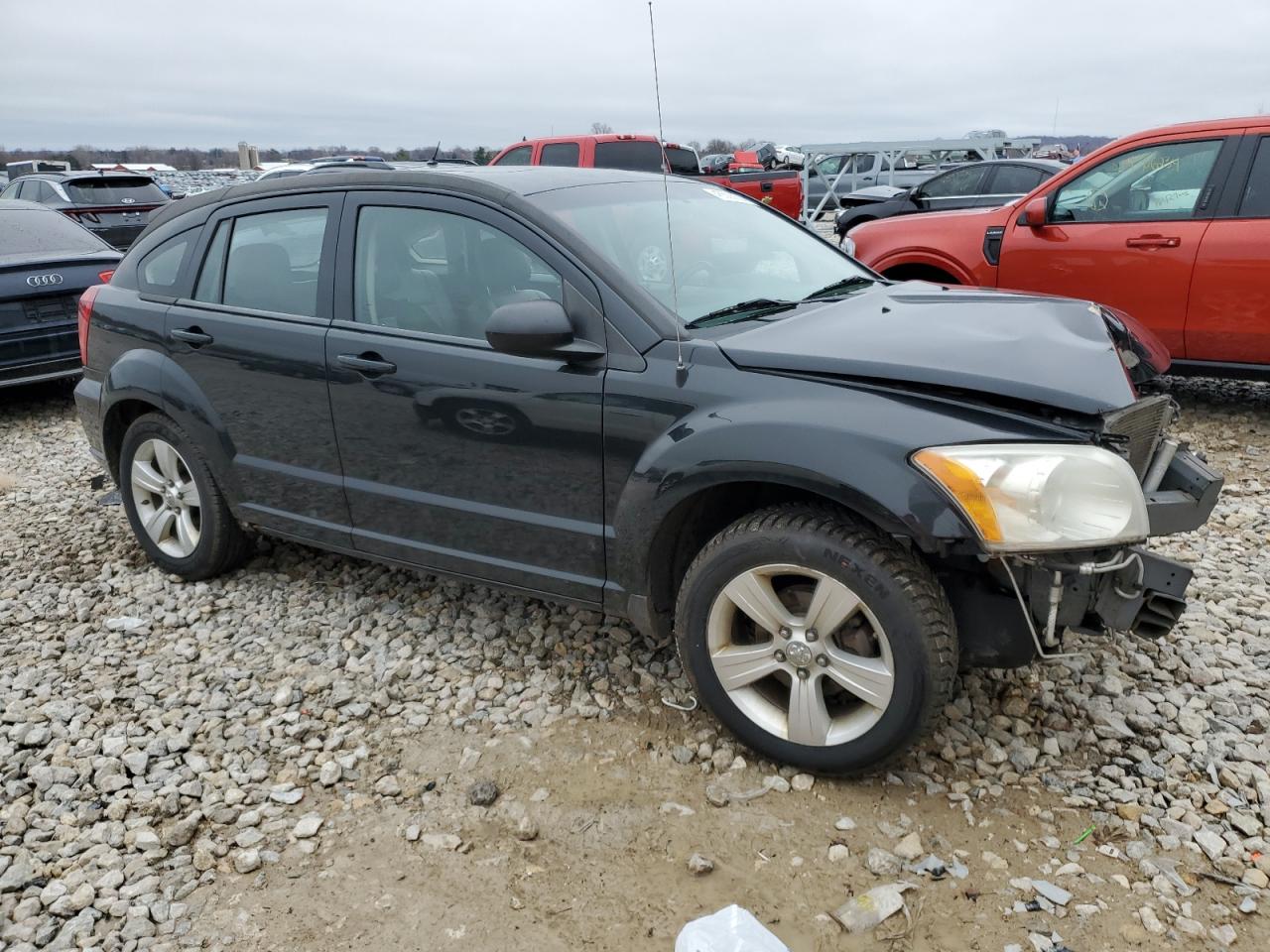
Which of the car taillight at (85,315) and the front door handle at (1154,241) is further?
the front door handle at (1154,241)

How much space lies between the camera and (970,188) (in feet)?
39.9

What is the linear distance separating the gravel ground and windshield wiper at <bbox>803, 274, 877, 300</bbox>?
146 cm

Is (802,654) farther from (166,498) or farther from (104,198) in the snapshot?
(104,198)

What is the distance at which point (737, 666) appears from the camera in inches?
113

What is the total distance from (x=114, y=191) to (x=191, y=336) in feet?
39.9

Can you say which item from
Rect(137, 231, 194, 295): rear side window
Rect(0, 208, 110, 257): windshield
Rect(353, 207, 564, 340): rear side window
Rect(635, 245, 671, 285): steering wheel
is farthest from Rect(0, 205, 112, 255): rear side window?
Rect(635, 245, 671, 285): steering wheel

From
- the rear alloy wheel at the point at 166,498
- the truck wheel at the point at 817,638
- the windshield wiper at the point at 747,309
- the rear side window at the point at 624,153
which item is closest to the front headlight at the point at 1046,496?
the truck wheel at the point at 817,638

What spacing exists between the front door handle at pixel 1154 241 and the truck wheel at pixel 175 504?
537 cm

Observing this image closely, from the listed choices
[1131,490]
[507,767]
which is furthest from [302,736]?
[1131,490]

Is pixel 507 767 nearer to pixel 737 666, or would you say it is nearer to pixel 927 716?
pixel 737 666

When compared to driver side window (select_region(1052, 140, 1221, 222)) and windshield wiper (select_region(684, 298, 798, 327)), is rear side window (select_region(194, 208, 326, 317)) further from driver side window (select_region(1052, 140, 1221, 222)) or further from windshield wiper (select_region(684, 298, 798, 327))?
driver side window (select_region(1052, 140, 1221, 222))

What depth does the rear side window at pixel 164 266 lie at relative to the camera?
4.20 meters

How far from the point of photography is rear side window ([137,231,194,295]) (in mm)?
4195

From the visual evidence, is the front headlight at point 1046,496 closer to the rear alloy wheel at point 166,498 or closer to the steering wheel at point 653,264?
the steering wheel at point 653,264
